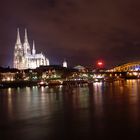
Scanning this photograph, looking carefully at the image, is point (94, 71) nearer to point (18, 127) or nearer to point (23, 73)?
point (23, 73)

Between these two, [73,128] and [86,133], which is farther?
[73,128]

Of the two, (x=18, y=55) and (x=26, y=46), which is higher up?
(x=26, y=46)

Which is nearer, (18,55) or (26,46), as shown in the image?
(18,55)

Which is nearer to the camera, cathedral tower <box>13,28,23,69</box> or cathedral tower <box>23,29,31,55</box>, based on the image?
cathedral tower <box>13,28,23,69</box>

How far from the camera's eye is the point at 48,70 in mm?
105750

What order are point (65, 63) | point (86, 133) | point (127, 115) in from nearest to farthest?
point (86, 133) < point (127, 115) < point (65, 63)

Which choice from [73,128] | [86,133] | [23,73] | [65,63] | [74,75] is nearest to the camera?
[86,133]

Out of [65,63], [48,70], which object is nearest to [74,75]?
[48,70]

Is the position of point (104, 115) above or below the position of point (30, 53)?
below

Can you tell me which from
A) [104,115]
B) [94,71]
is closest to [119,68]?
[94,71]

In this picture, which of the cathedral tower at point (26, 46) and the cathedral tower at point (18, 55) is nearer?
the cathedral tower at point (18, 55)

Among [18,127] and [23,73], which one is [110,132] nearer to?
[18,127]

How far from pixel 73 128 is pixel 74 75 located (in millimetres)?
91606

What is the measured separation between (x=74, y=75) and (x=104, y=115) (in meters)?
87.4
